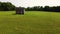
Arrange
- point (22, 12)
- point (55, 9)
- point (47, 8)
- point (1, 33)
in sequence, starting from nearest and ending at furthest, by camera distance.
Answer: point (1, 33), point (22, 12), point (55, 9), point (47, 8)

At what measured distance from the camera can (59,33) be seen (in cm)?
1414

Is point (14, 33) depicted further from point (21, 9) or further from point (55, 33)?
point (21, 9)

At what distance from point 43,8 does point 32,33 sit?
82.8 m

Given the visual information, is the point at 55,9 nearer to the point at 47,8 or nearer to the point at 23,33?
the point at 47,8

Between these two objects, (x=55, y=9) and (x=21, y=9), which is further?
(x=55, y=9)

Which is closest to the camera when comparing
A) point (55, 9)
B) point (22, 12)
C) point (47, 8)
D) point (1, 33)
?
point (1, 33)

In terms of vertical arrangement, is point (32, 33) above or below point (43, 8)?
above

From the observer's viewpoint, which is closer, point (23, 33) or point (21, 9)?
point (23, 33)

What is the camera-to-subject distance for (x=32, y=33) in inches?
558

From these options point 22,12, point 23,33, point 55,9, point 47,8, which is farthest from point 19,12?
point 47,8

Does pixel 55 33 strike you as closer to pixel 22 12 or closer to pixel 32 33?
pixel 32 33

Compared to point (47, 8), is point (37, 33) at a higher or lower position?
higher

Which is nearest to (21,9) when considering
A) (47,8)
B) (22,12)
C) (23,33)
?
(22,12)

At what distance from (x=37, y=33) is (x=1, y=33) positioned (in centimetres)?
333
